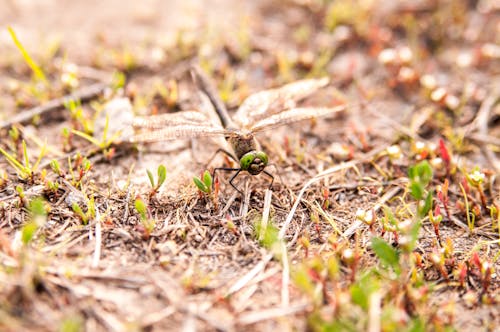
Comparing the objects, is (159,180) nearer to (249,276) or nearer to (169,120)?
(169,120)

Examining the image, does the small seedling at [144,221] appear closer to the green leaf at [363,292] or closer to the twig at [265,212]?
the twig at [265,212]

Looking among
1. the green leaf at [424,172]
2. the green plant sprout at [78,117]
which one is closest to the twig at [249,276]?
the green leaf at [424,172]

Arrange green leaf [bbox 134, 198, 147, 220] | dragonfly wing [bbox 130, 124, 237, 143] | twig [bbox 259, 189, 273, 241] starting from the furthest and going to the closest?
1. dragonfly wing [bbox 130, 124, 237, 143]
2. twig [bbox 259, 189, 273, 241]
3. green leaf [bbox 134, 198, 147, 220]

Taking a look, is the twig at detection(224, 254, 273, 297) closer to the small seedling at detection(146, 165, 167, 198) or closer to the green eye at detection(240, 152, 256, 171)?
the green eye at detection(240, 152, 256, 171)

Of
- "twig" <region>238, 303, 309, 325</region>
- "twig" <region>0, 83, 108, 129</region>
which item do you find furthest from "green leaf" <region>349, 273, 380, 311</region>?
"twig" <region>0, 83, 108, 129</region>

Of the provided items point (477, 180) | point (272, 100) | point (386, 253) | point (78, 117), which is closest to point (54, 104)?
point (78, 117)

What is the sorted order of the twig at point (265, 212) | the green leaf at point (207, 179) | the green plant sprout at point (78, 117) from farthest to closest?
the green plant sprout at point (78, 117)
the green leaf at point (207, 179)
the twig at point (265, 212)
